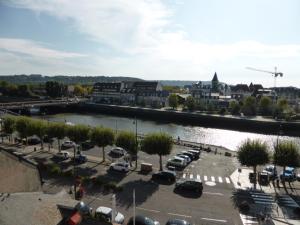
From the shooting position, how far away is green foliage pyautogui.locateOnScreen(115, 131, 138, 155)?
3672cm

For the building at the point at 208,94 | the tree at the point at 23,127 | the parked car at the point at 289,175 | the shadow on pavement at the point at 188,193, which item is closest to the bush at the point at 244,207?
the shadow on pavement at the point at 188,193

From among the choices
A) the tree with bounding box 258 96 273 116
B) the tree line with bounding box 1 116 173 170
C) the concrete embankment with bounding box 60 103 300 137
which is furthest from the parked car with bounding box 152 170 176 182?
the tree with bounding box 258 96 273 116

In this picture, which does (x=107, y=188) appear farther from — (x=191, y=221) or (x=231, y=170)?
(x=231, y=170)

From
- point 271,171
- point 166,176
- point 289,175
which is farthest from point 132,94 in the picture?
point 166,176

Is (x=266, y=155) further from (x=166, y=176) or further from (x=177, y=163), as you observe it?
(x=166, y=176)

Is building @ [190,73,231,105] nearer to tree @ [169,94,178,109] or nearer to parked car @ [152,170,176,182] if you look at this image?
tree @ [169,94,178,109]

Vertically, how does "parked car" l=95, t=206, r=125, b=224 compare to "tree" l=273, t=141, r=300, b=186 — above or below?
below

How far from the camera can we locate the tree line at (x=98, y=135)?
35312mm

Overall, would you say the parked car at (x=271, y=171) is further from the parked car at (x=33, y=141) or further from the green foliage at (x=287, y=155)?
the parked car at (x=33, y=141)

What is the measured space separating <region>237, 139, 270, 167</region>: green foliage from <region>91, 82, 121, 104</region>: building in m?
91.9

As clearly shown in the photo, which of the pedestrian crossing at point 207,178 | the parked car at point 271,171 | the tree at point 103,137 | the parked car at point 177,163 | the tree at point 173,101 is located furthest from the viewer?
the tree at point 173,101

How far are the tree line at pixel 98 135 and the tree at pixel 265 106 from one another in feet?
202

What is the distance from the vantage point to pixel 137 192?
27688 mm

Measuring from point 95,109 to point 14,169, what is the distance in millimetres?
93552
